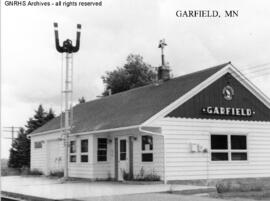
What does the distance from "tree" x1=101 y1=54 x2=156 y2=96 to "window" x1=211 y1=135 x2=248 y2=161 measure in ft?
87.7

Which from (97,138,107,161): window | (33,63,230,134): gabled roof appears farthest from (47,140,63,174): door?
(97,138,107,161): window

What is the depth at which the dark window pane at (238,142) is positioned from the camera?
24272mm

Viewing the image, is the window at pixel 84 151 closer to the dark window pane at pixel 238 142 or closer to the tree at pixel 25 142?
the dark window pane at pixel 238 142

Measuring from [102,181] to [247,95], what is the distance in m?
7.73

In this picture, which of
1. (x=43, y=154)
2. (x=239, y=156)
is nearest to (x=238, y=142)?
(x=239, y=156)

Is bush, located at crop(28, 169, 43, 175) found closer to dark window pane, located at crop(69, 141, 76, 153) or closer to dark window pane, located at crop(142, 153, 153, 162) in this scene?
dark window pane, located at crop(69, 141, 76, 153)

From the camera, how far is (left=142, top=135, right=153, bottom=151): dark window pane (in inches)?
906

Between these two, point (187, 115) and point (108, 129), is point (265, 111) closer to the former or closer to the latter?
point (187, 115)

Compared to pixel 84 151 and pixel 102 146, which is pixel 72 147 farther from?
pixel 102 146

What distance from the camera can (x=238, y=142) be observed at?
24.5m

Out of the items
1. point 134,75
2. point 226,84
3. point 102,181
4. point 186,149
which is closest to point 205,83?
point 226,84

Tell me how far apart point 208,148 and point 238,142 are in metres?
1.89

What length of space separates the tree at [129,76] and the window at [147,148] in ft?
90.2

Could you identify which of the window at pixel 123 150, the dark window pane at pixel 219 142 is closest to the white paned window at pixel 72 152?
the window at pixel 123 150
